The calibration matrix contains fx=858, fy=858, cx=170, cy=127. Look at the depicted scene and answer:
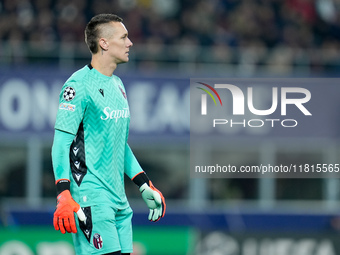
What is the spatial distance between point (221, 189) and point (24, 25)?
4.34m

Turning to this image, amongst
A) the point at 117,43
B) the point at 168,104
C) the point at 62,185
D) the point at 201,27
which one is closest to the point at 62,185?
the point at 62,185

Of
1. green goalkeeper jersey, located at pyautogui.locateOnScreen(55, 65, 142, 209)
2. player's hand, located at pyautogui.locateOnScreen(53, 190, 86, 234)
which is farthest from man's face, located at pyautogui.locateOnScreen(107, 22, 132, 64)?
player's hand, located at pyautogui.locateOnScreen(53, 190, 86, 234)

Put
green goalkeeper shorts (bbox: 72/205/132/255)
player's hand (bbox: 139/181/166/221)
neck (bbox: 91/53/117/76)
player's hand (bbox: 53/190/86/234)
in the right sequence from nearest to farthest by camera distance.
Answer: player's hand (bbox: 53/190/86/234) → green goalkeeper shorts (bbox: 72/205/132/255) → neck (bbox: 91/53/117/76) → player's hand (bbox: 139/181/166/221)

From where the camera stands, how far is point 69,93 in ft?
16.8

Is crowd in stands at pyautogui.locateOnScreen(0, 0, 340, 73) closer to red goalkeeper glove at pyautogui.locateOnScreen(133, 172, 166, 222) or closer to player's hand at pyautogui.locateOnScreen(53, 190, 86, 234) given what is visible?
red goalkeeper glove at pyautogui.locateOnScreen(133, 172, 166, 222)

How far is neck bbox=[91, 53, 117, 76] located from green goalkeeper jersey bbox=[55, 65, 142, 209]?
0.27 ft

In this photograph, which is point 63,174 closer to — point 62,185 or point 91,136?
point 62,185

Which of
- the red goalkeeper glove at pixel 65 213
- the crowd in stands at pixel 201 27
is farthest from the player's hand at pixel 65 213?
the crowd in stands at pixel 201 27

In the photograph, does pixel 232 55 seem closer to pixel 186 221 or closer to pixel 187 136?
pixel 187 136

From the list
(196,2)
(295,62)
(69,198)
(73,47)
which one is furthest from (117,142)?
(196,2)

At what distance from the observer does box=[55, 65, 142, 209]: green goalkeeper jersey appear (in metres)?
5.12

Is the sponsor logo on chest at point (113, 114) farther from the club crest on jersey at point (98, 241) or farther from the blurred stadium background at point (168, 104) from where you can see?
the blurred stadium background at point (168, 104)

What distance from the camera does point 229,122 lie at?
48.8 feet

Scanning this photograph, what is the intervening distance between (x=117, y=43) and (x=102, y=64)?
165mm
